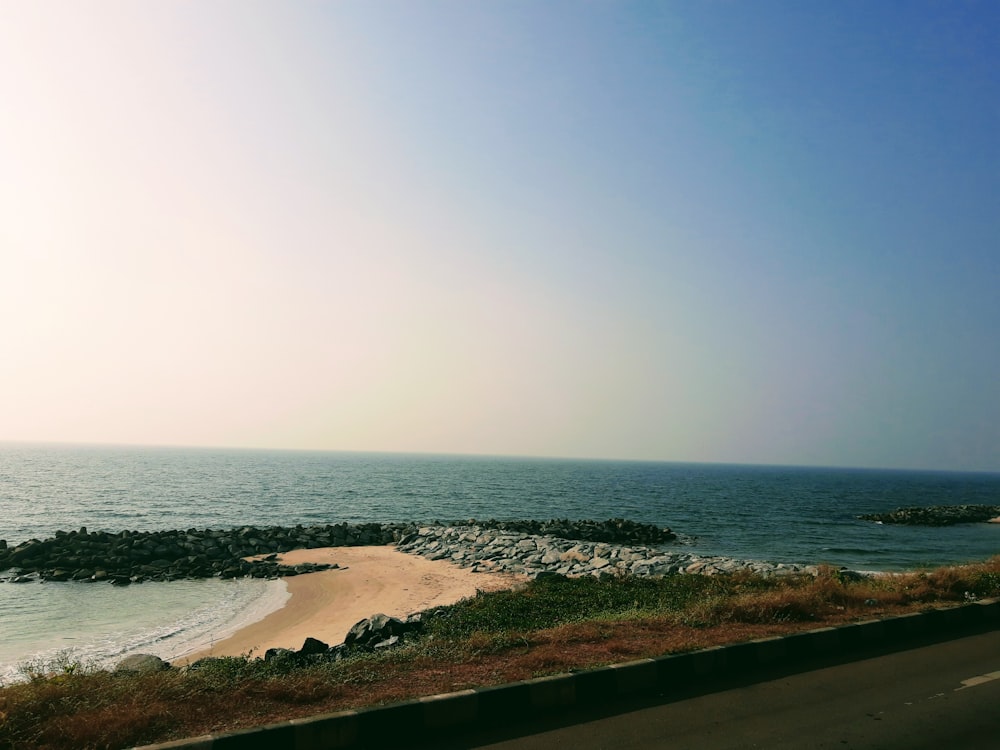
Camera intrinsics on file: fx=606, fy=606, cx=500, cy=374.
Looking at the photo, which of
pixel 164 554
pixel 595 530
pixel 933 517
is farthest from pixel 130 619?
pixel 933 517

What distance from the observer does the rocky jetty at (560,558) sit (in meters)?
23.3

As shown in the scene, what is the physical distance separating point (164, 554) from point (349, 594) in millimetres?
13788

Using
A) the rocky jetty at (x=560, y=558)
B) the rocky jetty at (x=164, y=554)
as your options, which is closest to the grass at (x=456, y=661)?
the rocky jetty at (x=560, y=558)

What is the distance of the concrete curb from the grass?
1.11ft

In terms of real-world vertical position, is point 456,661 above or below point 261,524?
above

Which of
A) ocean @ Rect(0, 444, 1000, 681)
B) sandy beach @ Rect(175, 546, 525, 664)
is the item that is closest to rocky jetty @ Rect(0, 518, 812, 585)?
sandy beach @ Rect(175, 546, 525, 664)

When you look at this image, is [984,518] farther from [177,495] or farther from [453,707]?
[177,495]

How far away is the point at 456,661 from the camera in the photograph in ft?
26.1

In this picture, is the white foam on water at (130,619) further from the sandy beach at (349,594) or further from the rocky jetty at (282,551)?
the rocky jetty at (282,551)

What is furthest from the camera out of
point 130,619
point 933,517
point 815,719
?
point 933,517

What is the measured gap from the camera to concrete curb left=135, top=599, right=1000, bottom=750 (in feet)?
18.4

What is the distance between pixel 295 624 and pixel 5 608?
11.3 metres

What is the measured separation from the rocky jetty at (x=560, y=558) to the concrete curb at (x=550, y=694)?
1097 cm

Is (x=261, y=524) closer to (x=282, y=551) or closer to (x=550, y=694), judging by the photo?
(x=282, y=551)
